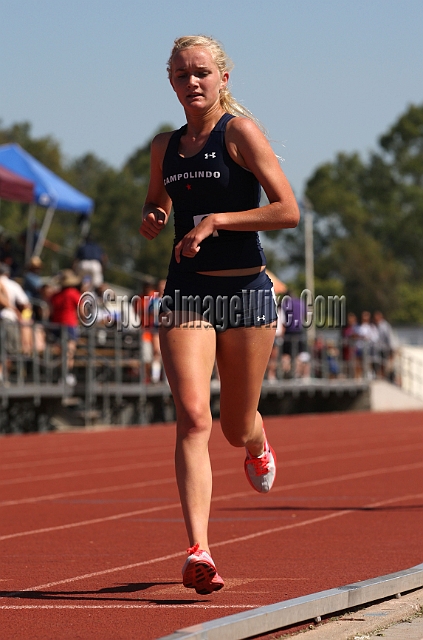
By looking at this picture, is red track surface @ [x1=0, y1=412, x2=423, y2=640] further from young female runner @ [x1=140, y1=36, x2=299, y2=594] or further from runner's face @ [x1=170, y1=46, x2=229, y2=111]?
runner's face @ [x1=170, y1=46, x2=229, y2=111]

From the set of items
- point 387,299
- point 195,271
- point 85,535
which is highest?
point 387,299

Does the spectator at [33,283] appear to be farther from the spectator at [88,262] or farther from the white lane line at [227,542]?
the white lane line at [227,542]

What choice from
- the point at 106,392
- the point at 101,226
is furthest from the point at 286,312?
the point at 101,226

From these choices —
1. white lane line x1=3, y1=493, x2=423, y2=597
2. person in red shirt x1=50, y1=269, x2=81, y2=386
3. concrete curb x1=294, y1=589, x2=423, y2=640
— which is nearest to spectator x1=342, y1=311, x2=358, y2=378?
person in red shirt x1=50, y1=269, x2=81, y2=386

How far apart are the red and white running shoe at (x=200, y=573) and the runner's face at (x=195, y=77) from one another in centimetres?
182

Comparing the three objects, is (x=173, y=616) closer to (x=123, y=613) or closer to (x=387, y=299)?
(x=123, y=613)

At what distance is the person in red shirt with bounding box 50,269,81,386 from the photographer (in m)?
19.1

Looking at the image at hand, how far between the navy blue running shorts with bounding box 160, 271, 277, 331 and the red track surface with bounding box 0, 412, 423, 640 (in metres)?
1.10

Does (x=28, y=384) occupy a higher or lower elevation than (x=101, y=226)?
lower

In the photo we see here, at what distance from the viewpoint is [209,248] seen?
533 centimetres

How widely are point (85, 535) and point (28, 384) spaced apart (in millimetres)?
11046

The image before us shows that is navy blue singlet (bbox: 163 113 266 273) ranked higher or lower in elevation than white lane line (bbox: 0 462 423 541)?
higher

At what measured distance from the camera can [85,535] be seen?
746cm

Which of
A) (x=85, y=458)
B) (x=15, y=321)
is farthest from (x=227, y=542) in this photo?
(x=15, y=321)
